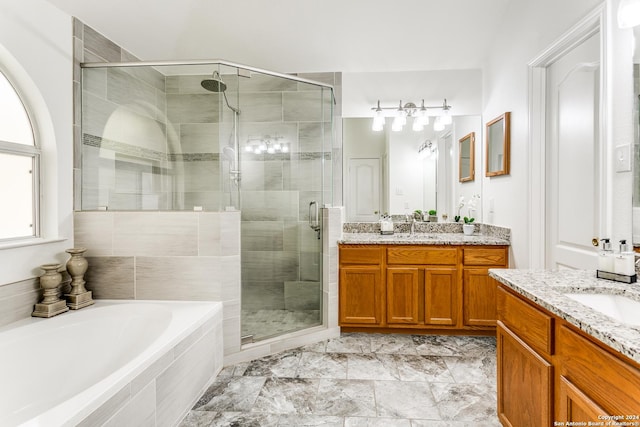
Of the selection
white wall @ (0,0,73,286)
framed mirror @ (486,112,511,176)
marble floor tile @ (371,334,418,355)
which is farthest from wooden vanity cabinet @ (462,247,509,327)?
white wall @ (0,0,73,286)

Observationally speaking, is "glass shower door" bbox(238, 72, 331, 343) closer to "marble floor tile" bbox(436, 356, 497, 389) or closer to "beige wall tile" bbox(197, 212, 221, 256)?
"beige wall tile" bbox(197, 212, 221, 256)

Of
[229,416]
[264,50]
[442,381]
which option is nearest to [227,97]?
[264,50]

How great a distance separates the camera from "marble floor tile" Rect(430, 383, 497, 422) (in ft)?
5.76

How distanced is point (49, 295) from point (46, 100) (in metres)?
1.22

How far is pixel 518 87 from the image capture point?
8.39 ft

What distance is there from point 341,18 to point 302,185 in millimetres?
1523

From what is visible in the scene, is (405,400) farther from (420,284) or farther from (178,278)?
(178,278)

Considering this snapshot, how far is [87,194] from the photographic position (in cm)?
238

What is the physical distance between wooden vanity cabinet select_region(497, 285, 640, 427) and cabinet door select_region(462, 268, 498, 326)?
121 cm

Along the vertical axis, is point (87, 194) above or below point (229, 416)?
above

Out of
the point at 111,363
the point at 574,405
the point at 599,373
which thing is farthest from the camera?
the point at 111,363

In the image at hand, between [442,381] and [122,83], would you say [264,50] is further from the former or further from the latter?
[442,381]

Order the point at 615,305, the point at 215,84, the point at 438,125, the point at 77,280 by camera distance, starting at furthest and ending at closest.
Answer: the point at 438,125
the point at 215,84
the point at 77,280
the point at 615,305

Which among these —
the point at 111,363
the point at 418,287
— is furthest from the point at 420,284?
the point at 111,363
